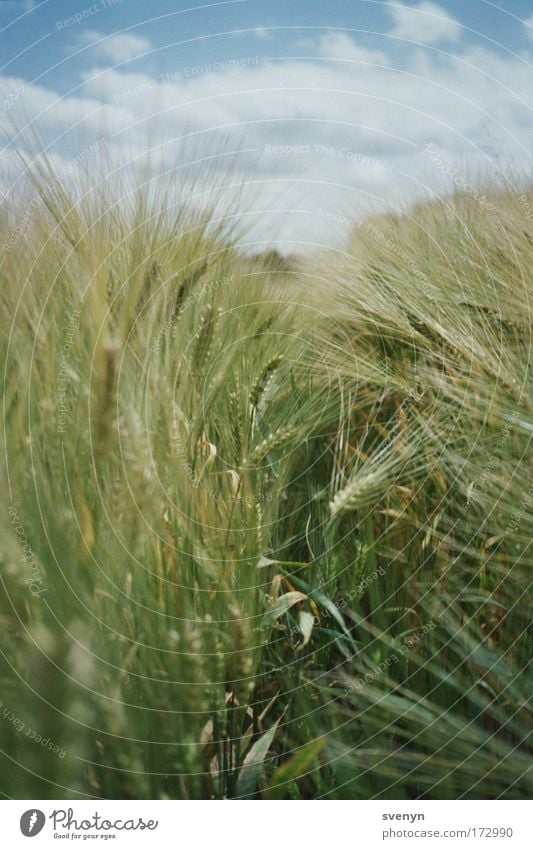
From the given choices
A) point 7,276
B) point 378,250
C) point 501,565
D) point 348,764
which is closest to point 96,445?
point 7,276

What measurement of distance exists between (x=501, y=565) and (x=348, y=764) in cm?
28

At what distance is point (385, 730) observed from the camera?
2.23 ft
